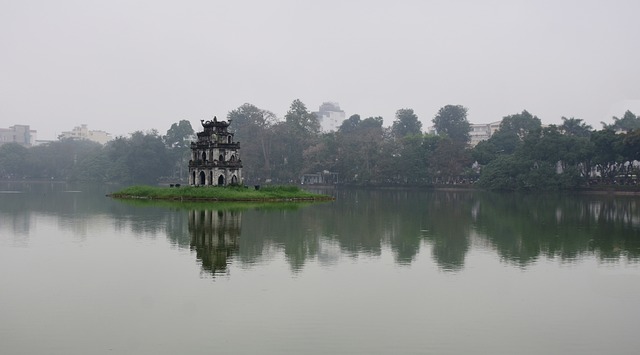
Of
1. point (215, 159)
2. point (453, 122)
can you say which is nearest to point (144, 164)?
point (215, 159)

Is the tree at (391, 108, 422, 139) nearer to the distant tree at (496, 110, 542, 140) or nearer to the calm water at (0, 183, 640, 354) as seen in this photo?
the distant tree at (496, 110, 542, 140)

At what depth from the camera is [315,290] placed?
20578 millimetres

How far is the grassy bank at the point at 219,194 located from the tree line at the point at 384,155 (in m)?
46.1

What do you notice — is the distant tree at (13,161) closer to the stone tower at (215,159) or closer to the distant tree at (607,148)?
the stone tower at (215,159)

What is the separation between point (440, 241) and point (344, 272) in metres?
11.1

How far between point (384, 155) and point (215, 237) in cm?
9151

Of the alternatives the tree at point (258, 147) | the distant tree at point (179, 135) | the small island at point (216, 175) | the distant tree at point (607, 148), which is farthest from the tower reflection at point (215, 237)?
the distant tree at point (179, 135)

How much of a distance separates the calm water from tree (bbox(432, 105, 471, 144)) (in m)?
127

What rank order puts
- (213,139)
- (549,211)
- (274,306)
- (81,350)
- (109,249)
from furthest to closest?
(213,139)
(549,211)
(109,249)
(274,306)
(81,350)

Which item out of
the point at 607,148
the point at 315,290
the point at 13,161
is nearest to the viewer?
the point at 315,290

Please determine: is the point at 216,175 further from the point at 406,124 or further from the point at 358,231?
the point at 406,124

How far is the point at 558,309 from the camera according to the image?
18281mm

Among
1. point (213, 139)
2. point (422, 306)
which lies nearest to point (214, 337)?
point (422, 306)

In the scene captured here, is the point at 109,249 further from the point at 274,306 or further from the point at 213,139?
the point at 213,139
